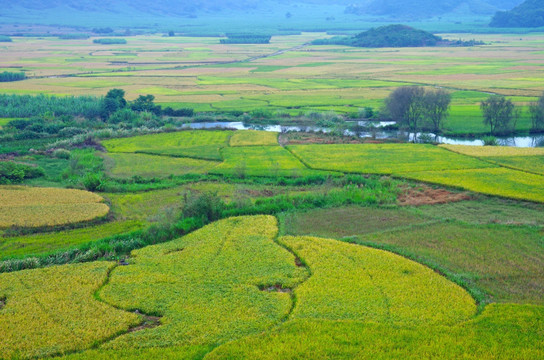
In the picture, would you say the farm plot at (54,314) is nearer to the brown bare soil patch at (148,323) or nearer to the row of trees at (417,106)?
the brown bare soil patch at (148,323)

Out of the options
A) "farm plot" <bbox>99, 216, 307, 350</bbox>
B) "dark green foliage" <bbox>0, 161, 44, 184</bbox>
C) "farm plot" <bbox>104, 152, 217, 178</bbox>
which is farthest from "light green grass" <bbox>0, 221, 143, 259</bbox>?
"dark green foliage" <bbox>0, 161, 44, 184</bbox>

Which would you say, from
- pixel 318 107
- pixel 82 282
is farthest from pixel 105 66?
pixel 82 282

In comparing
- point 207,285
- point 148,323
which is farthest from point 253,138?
point 148,323

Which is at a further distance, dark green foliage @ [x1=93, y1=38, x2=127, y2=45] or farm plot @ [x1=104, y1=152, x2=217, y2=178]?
dark green foliage @ [x1=93, y1=38, x2=127, y2=45]

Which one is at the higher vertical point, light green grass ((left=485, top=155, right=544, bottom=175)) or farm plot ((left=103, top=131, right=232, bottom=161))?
farm plot ((left=103, top=131, right=232, bottom=161))

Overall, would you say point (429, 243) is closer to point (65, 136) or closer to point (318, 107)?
point (65, 136)

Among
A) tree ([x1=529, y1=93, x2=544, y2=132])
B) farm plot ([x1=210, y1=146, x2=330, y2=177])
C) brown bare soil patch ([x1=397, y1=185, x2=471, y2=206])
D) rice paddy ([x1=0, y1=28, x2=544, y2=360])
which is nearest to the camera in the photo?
rice paddy ([x1=0, y1=28, x2=544, y2=360])

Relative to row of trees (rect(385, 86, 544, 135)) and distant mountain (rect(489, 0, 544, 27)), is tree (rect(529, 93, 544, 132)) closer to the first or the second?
row of trees (rect(385, 86, 544, 135))
